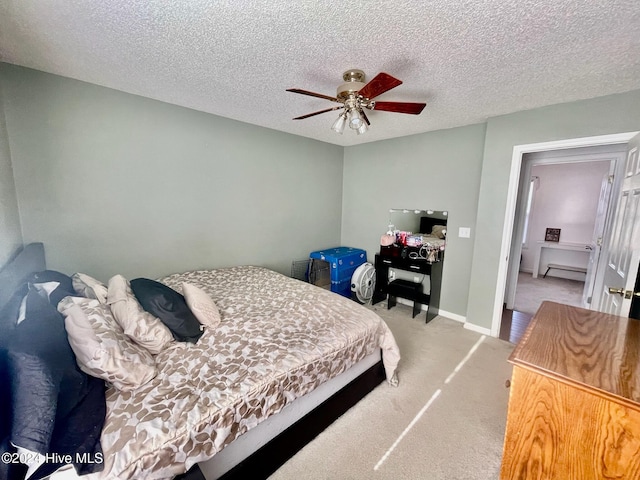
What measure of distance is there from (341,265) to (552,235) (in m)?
4.85

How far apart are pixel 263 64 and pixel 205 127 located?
136cm

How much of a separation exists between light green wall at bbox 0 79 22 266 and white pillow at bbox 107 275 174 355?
2.40ft

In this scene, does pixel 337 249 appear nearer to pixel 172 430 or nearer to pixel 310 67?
pixel 310 67

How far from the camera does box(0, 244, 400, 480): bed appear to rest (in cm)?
103

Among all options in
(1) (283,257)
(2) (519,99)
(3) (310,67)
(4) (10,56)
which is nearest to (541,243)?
(2) (519,99)

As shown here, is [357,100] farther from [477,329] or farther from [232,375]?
[477,329]

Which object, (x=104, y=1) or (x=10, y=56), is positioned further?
(x=10, y=56)

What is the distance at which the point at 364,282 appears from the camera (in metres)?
3.63

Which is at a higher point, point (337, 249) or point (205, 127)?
point (205, 127)

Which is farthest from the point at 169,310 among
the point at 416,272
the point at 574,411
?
the point at 416,272

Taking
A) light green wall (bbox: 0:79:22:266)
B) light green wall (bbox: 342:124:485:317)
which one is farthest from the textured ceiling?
light green wall (bbox: 342:124:485:317)

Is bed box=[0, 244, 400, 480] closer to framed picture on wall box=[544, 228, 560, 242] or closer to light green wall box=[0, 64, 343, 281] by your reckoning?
light green wall box=[0, 64, 343, 281]

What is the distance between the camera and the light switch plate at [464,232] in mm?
3240

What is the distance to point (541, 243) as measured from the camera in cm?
545
